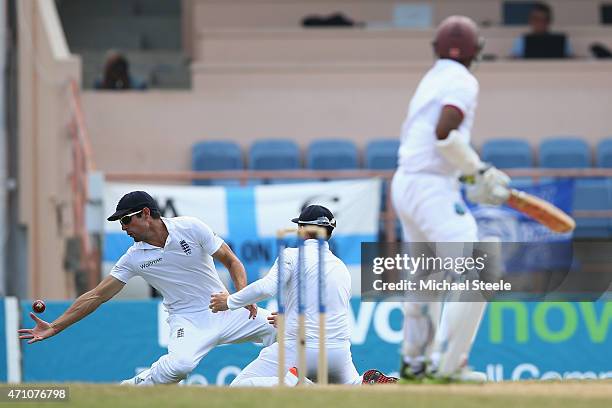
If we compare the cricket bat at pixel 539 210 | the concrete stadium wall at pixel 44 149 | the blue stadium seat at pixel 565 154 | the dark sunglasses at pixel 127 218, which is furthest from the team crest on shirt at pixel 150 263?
the blue stadium seat at pixel 565 154

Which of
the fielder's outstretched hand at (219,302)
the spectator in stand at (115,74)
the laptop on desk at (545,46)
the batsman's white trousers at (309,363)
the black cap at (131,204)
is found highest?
the laptop on desk at (545,46)

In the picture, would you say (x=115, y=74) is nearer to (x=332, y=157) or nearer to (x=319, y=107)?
(x=319, y=107)

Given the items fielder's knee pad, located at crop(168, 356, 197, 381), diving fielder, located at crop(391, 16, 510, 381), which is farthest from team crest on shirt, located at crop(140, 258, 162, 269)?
diving fielder, located at crop(391, 16, 510, 381)

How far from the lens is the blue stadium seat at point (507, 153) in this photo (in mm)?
18203

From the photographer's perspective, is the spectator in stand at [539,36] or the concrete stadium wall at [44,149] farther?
the spectator in stand at [539,36]

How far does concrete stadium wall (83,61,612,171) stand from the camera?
19.1 metres

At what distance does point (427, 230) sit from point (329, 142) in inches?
419

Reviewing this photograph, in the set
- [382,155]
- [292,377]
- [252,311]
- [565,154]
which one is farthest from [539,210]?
[565,154]

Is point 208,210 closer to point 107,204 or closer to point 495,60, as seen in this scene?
point 107,204

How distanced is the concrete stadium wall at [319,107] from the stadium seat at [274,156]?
0.71 meters

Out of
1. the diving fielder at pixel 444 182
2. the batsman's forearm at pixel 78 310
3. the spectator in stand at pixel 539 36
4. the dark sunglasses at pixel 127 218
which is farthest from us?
the spectator in stand at pixel 539 36

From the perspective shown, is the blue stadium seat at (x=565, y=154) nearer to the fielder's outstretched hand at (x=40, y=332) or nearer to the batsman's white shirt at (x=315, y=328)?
the batsman's white shirt at (x=315, y=328)

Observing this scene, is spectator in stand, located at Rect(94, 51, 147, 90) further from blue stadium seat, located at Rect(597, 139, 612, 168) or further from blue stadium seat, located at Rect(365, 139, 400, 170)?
blue stadium seat, located at Rect(597, 139, 612, 168)

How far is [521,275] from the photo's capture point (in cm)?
1494
